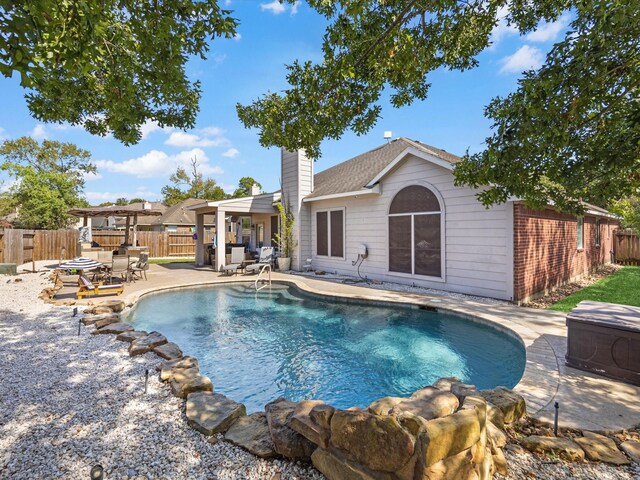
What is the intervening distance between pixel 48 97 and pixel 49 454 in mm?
5738

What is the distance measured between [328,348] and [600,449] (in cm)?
443

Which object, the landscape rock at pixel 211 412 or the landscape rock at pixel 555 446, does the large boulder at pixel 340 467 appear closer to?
the landscape rock at pixel 211 412

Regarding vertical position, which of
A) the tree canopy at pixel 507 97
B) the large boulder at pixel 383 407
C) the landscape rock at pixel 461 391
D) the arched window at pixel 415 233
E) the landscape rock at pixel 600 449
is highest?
the tree canopy at pixel 507 97

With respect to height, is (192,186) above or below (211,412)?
above

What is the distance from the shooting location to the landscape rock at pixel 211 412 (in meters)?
3.02

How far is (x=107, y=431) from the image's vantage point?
2998mm

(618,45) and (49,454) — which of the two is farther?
(618,45)

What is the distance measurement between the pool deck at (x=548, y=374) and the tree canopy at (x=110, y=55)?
502cm

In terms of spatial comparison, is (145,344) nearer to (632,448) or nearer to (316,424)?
(316,424)

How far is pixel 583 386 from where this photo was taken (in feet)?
12.3

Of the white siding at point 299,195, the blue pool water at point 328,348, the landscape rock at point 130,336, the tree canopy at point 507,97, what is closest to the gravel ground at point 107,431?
the landscape rock at point 130,336

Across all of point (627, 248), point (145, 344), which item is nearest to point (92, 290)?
point (145, 344)

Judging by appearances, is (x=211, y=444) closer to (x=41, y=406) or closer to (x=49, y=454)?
(x=49, y=454)

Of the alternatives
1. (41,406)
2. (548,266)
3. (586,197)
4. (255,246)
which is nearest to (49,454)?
(41,406)
